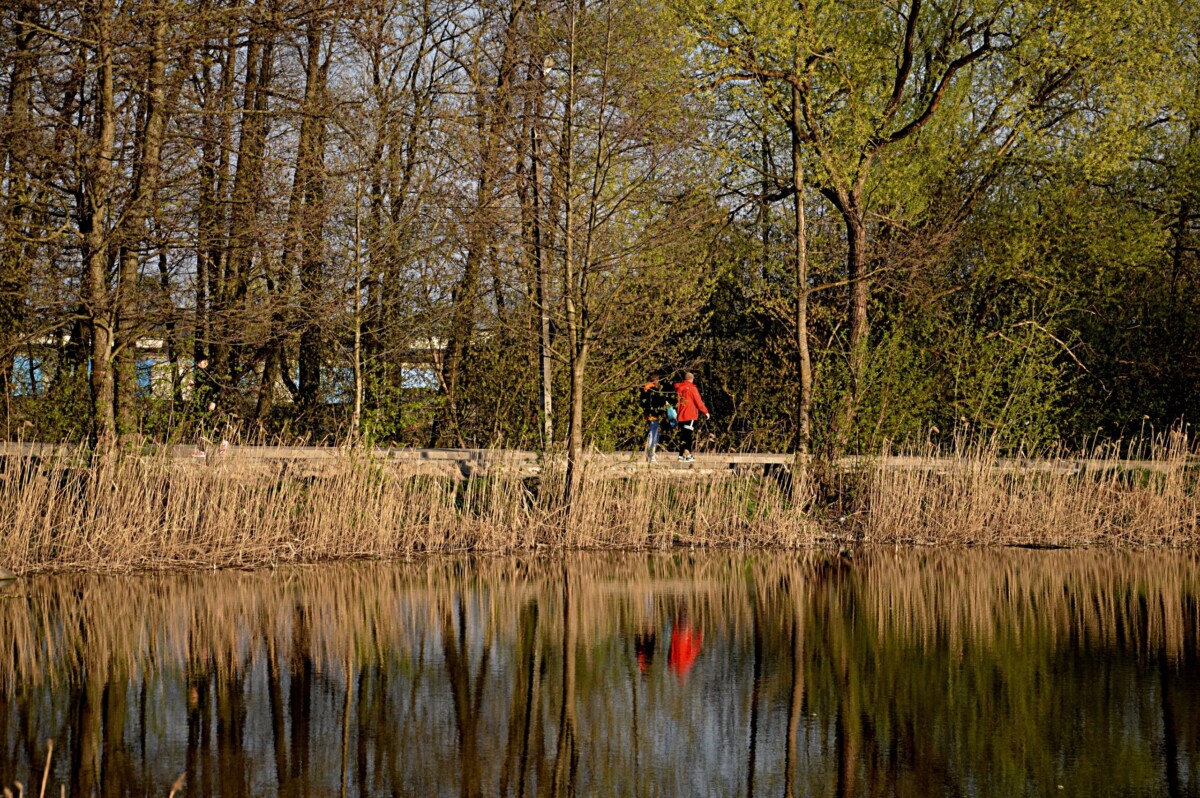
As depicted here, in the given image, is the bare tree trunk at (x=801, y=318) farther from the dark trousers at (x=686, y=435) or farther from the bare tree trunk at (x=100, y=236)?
the bare tree trunk at (x=100, y=236)

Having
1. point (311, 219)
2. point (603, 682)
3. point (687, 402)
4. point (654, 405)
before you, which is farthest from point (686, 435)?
point (603, 682)

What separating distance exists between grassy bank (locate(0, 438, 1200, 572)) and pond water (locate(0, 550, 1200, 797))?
2.53 ft

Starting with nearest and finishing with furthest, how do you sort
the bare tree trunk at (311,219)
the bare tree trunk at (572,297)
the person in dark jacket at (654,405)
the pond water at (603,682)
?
the pond water at (603,682) < the bare tree trunk at (572,297) < the bare tree trunk at (311,219) < the person in dark jacket at (654,405)

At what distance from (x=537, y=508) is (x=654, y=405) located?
19.8ft

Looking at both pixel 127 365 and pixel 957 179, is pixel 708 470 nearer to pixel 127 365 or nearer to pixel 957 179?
pixel 127 365

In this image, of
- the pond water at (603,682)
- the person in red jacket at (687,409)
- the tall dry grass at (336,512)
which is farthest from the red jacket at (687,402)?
the pond water at (603,682)

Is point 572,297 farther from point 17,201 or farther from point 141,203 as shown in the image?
point 17,201

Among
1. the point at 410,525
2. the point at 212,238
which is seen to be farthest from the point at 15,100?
the point at 410,525

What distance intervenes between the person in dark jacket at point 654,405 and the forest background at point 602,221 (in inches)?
14.2

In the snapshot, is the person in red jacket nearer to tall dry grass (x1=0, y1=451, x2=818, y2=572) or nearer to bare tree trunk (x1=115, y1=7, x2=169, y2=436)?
tall dry grass (x1=0, y1=451, x2=818, y2=572)

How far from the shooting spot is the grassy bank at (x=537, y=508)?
15273 mm

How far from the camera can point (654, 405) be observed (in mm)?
23469

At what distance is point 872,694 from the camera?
9.69 metres

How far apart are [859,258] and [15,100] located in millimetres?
12937
